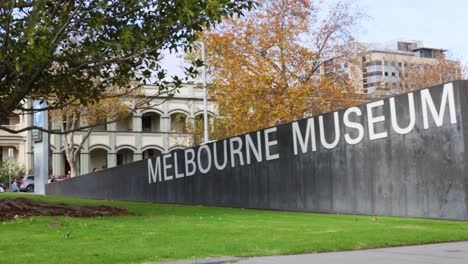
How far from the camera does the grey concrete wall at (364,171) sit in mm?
16625

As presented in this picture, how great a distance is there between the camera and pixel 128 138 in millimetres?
66000

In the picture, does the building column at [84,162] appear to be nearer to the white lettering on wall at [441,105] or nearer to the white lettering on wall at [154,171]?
the white lettering on wall at [154,171]

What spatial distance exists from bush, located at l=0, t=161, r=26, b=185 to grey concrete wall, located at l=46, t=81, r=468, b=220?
122 ft

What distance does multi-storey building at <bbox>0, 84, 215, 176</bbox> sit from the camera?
63219mm

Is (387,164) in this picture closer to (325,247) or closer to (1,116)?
(325,247)

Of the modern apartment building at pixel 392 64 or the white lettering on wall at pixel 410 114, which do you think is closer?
the white lettering on wall at pixel 410 114

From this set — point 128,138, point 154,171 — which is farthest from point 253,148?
point 128,138

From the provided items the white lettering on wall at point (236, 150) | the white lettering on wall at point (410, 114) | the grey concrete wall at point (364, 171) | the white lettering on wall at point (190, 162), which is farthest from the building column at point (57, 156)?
the white lettering on wall at point (410, 114)

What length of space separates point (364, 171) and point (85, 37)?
8.94m

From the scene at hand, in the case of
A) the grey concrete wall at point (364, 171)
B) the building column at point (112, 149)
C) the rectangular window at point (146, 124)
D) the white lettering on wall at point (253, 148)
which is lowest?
the grey concrete wall at point (364, 171)

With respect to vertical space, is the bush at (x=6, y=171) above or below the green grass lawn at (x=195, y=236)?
above

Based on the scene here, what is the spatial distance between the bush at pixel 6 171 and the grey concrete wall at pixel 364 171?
3731cm

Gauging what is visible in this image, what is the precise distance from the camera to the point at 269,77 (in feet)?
113

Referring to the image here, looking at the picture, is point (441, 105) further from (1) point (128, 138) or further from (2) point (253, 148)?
(1) point (128, 138)
